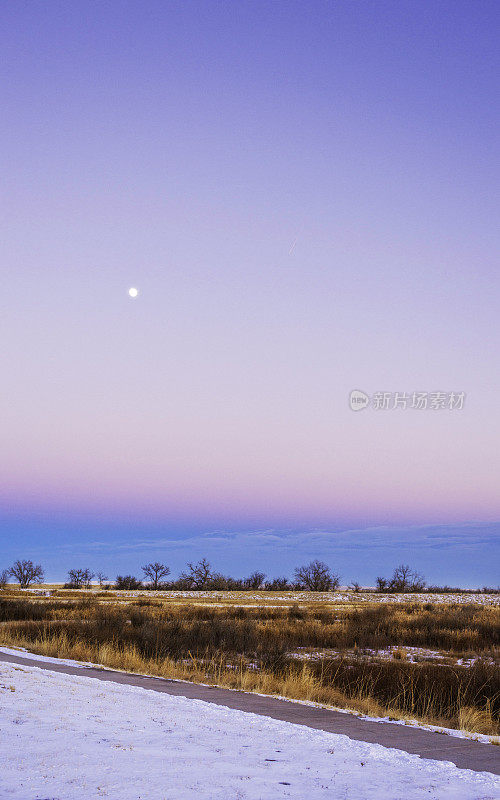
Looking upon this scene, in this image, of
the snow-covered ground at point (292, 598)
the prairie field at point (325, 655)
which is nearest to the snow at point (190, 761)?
the prairie field at point (325, 655)

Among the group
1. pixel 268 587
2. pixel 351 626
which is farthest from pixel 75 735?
pixel 268 587

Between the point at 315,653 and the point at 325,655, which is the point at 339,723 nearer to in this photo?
the point at 325,655

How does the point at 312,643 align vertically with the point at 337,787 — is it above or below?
below

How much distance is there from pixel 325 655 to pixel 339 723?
11.0 meters

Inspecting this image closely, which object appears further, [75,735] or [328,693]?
[328,693]

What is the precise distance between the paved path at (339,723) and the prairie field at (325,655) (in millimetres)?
799

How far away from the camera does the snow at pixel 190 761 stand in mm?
4613

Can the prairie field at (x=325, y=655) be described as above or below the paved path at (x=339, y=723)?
below

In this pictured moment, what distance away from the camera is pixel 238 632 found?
2105 cm

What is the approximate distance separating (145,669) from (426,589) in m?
67.4

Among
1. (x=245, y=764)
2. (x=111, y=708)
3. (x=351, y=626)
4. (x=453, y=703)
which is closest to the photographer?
(x=245, y=764)

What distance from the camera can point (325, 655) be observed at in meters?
18.4

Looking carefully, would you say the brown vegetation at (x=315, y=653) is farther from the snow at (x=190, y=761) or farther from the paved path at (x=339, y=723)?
the snow at (x=190, y=761)

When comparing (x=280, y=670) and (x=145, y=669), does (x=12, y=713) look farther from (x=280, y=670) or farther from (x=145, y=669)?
(x=280, y=670)
